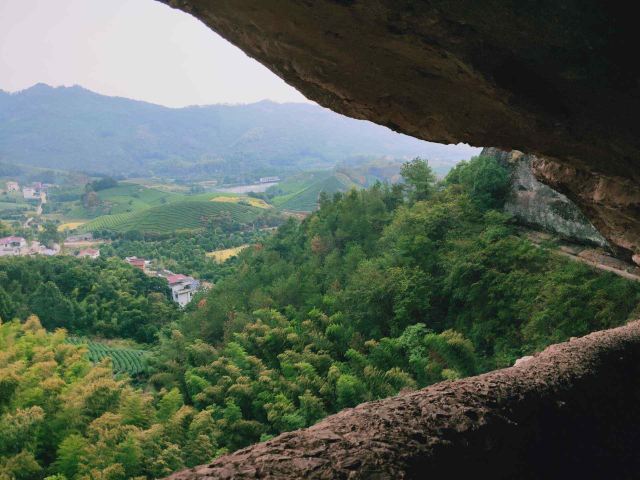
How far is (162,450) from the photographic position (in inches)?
378

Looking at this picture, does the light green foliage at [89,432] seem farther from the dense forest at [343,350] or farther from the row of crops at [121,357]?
Answer: the row of crops at [121,357]

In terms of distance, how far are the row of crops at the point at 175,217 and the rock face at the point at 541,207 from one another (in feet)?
182

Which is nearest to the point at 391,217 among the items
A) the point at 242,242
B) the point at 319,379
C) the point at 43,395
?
the point at 319,379

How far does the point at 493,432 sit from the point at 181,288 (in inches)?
1616

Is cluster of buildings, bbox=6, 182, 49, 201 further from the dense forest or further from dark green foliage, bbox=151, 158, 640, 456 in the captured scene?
dark green foliage, bbox=151, 158, 640, 456

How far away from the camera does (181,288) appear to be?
4209 cm

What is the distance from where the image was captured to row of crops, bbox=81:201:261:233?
6812 centimetres

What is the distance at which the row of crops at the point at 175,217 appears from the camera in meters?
68.1

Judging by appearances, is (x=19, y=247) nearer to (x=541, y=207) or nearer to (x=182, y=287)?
(x=182, y=287)

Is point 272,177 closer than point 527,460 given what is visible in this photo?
No

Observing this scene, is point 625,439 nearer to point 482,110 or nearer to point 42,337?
point 482,110

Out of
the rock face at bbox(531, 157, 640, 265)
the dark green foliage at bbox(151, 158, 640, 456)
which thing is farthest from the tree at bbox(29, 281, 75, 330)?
the rock face at bbox(531, 157, 640, 265)

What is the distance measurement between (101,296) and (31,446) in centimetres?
2779

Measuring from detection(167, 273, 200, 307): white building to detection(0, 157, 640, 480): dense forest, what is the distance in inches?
770
